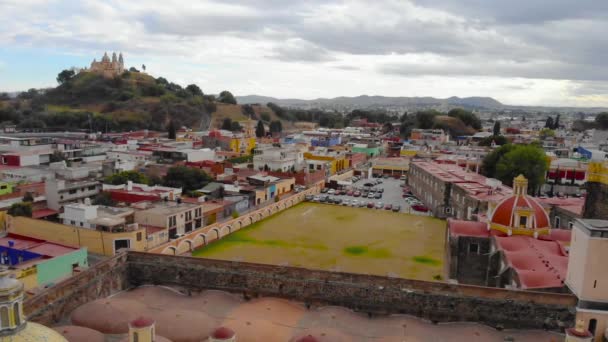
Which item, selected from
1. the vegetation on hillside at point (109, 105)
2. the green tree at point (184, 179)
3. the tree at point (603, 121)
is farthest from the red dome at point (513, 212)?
the tree at point (603, 121)

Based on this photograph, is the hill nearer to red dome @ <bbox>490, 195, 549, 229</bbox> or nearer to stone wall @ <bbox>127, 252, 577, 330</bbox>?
stone wall @ <bbox>127, 252, 577, 330</bbox>

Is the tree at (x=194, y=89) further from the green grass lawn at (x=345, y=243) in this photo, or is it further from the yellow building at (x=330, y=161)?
the green grass lawn at (x=345, y=243)

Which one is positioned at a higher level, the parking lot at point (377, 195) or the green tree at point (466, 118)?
the green tree at point (466, 118)

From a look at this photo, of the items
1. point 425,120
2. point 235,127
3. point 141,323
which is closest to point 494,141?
point 425,120

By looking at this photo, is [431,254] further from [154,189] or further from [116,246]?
[154,189]

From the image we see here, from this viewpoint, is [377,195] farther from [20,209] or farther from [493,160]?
[20,209]

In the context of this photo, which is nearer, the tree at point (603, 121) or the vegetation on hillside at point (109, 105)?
the vegetation on hillside at point (109, 105)

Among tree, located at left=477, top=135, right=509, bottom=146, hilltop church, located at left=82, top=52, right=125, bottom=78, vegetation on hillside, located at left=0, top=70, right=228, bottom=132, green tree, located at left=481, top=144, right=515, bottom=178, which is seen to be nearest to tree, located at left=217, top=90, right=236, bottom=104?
vegetation on hillside, located at left=0, top=70, right=228, bottom=132
